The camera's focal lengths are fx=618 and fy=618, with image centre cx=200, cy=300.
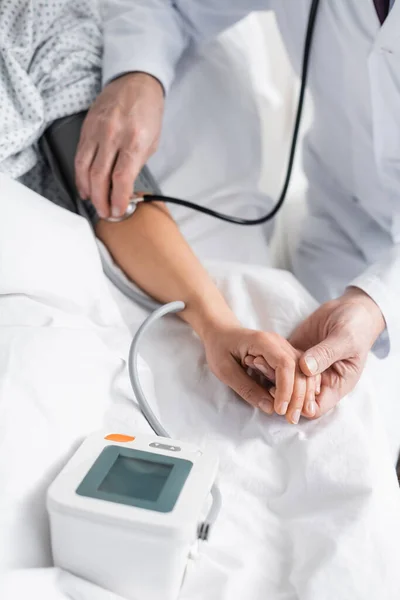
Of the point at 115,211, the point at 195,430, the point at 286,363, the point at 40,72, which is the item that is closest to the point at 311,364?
the point at 286,363

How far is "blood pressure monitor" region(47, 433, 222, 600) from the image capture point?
51 cm

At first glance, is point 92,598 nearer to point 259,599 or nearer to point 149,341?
point 259,599

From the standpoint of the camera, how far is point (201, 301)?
910 millimetres

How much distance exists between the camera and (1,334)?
2.22 feet

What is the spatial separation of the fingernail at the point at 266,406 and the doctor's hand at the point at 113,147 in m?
0.40

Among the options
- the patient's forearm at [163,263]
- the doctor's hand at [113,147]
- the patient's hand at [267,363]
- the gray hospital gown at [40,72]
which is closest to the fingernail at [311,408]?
the patient's hand at [267,363]

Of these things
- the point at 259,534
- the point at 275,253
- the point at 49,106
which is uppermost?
the point at 49,106

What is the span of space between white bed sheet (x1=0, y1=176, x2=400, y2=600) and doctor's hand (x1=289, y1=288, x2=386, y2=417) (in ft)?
0.09

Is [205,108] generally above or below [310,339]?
above

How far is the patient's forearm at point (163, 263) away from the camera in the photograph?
35.9 inches

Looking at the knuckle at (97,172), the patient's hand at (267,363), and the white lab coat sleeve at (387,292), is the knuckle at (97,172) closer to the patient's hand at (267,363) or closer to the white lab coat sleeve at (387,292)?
the patient's hand at (267,363)

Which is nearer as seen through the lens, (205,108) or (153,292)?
(153,292)

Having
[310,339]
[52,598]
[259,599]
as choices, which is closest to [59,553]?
[52,598]

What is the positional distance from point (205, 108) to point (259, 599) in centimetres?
98
